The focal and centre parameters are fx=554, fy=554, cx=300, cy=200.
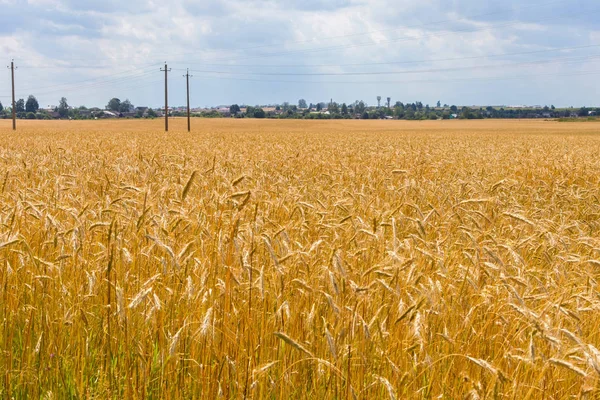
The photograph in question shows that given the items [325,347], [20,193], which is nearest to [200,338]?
[325,347]

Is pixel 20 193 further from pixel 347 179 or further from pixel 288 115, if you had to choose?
pixel 288 115

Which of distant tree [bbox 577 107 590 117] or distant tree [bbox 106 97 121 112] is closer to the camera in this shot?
distant tree [bbox 577 107 590 117]

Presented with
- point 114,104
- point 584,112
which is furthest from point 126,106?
point 584,112

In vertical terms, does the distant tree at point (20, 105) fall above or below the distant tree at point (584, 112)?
above

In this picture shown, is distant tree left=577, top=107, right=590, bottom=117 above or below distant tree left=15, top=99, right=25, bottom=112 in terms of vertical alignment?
below

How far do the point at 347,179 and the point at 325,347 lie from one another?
279 inches

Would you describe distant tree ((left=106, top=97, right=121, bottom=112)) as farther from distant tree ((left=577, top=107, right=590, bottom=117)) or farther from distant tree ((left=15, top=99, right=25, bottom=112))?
distant tree ((left=577, top=107, right=590, bottom=117))

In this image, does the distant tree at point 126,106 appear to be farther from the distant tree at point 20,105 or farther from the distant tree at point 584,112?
the distant tree at point 584,112

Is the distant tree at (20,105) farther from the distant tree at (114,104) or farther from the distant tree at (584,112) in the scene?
the distant tree at (584,112)

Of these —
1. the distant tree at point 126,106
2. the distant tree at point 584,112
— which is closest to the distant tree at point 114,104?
the distant tree at point 126,106

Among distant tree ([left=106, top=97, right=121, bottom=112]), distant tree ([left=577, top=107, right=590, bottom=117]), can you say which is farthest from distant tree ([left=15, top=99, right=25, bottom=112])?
distant tree ([left=577, top=107, right=590, bottom=117])

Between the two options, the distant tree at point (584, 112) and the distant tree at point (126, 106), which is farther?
the distant tree at point (126, 106)

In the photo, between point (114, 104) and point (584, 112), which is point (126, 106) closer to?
point (114, 104)

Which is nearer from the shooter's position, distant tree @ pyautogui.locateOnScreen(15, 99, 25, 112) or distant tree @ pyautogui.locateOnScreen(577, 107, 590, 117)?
distant tree @ pyautogui.locateOnScreen(577, 107, 590, 117)
